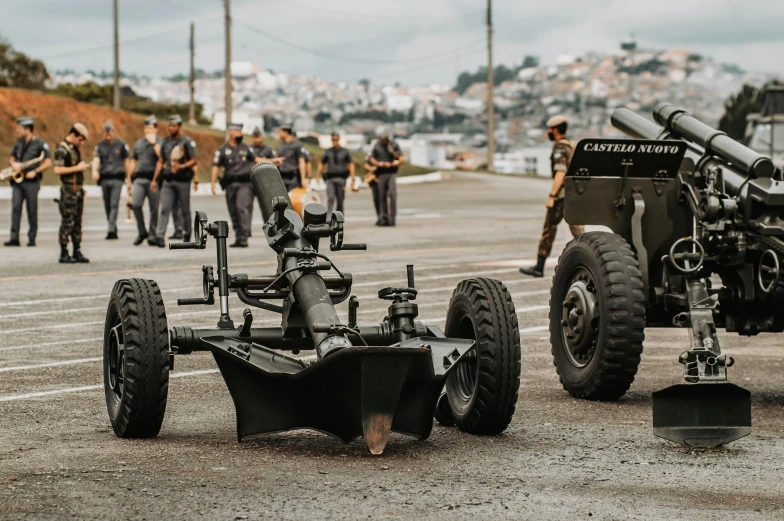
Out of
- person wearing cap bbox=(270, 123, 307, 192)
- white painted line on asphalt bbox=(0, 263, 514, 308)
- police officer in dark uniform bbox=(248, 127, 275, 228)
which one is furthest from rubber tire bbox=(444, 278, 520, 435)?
person wearing cap bbox=(270, 123, 307, 192)

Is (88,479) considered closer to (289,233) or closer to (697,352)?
(289,233)

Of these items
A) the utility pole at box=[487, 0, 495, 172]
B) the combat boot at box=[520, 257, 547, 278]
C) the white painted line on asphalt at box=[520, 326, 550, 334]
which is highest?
the utility pole at box=[487, 0, 495, 172]

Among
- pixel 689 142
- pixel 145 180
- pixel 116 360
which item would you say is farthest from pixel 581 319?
pixel 145 180

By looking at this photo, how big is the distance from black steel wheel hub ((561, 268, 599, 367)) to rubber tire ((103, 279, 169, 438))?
2.69 metres

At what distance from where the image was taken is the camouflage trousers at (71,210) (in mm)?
18484

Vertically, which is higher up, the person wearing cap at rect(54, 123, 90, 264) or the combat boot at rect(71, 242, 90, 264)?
the person wearing cap at rect(54, 123, 90, 264)

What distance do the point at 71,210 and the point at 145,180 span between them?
382cm

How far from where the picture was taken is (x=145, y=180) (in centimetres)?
2223

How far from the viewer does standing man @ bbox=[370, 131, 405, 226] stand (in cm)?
2675

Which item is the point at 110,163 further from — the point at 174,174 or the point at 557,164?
the point at 557,164

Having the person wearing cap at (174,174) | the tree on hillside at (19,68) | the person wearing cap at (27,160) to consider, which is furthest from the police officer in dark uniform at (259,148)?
the tree on hillside at (19,68)

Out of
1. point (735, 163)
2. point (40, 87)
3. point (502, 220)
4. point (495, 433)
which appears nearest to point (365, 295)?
point (735, 163)

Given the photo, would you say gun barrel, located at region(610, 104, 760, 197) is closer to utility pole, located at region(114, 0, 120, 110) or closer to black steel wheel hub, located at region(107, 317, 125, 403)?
black steel wheel hub, located at region(107, 317, 125, 403)

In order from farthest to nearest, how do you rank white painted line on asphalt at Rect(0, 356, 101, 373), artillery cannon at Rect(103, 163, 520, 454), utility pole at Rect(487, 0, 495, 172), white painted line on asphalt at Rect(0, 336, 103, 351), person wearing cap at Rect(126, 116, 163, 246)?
utility pole at Rect(487, 0, 495, 172) → person wearing cap at Rect(126, 116, 163, 246) → white painted line on asphalt at Rect(0, 336, 103, 351) → white painted line on asphalt at Rect(0, 356, 101, 373) → artillery cannon at Rect(103, 163, 520, 454)
